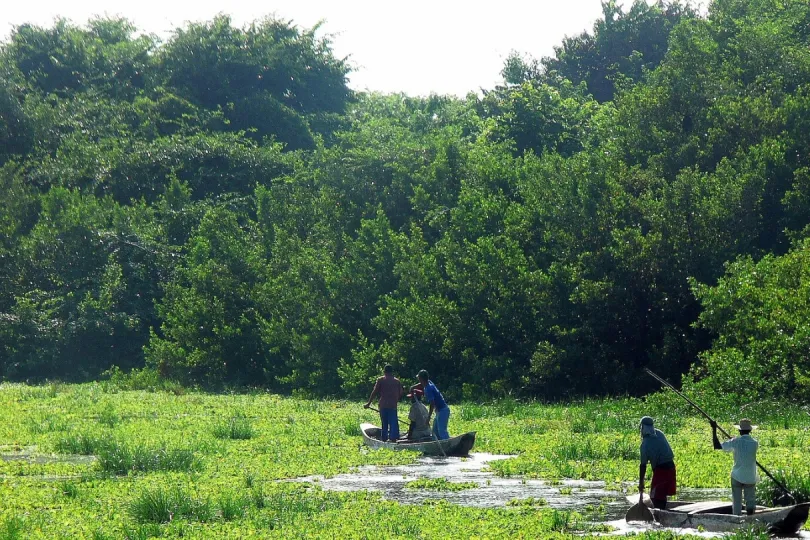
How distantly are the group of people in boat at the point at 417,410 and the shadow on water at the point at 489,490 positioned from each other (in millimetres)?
1524

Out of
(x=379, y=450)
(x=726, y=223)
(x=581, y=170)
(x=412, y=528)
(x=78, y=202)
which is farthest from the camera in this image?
(x=78, y=202)

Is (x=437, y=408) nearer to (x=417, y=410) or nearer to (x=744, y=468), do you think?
(x=417, y=410)

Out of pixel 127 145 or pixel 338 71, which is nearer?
pixel 127 145

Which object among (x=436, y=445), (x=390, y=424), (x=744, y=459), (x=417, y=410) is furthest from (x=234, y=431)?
(x=744, y=459)

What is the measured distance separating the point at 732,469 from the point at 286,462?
29.2ft

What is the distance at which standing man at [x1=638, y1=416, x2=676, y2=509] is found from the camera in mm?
14008

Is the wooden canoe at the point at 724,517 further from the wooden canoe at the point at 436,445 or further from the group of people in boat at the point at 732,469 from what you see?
the wooden canoe at the point at 436,445

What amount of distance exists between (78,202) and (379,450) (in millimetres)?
31541

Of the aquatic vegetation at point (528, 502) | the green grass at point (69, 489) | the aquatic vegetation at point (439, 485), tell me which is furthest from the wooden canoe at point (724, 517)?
the green grass at point (69, 489)

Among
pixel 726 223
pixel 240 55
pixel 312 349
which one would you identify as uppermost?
pixel 240 55

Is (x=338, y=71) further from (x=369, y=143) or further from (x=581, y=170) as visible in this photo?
(x=581, y=170)

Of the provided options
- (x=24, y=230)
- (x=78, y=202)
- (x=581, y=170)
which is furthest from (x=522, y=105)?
(x=24, y=230)

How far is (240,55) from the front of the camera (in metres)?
60.3

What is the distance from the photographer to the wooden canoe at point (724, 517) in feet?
40.7
